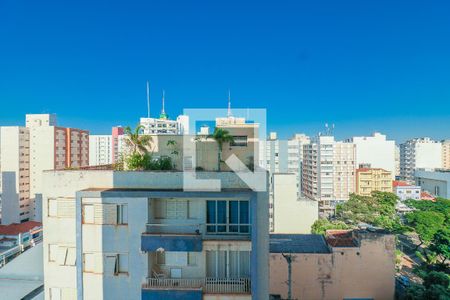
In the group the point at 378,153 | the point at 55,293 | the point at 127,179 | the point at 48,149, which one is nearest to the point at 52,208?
the point at 127,179

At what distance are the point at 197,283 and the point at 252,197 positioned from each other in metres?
2.66

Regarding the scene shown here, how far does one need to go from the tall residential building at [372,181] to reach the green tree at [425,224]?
32.0 m

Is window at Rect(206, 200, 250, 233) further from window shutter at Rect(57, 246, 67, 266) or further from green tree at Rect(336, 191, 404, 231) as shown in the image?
green tree at Rect(336, 191, 404, 231)

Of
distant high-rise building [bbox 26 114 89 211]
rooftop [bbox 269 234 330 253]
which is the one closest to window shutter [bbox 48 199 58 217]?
rooftop [bbox 269 234 330 253]

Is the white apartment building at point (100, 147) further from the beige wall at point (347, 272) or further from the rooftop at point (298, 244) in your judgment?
the beige wall at point (347, 272)

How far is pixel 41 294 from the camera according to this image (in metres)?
10.5

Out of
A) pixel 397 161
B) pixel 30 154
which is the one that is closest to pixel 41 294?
pixel 30 154

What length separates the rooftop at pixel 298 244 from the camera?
20.9 metres

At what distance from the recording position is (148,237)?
757cm

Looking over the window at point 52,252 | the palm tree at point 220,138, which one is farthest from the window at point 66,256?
the palm tree at point 220,138

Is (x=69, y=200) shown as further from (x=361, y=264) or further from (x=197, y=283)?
(x=361, y=264)

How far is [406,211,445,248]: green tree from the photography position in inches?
1449

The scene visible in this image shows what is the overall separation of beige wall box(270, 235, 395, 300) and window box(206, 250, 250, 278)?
13.1 meters

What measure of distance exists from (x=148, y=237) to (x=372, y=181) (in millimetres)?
73844
